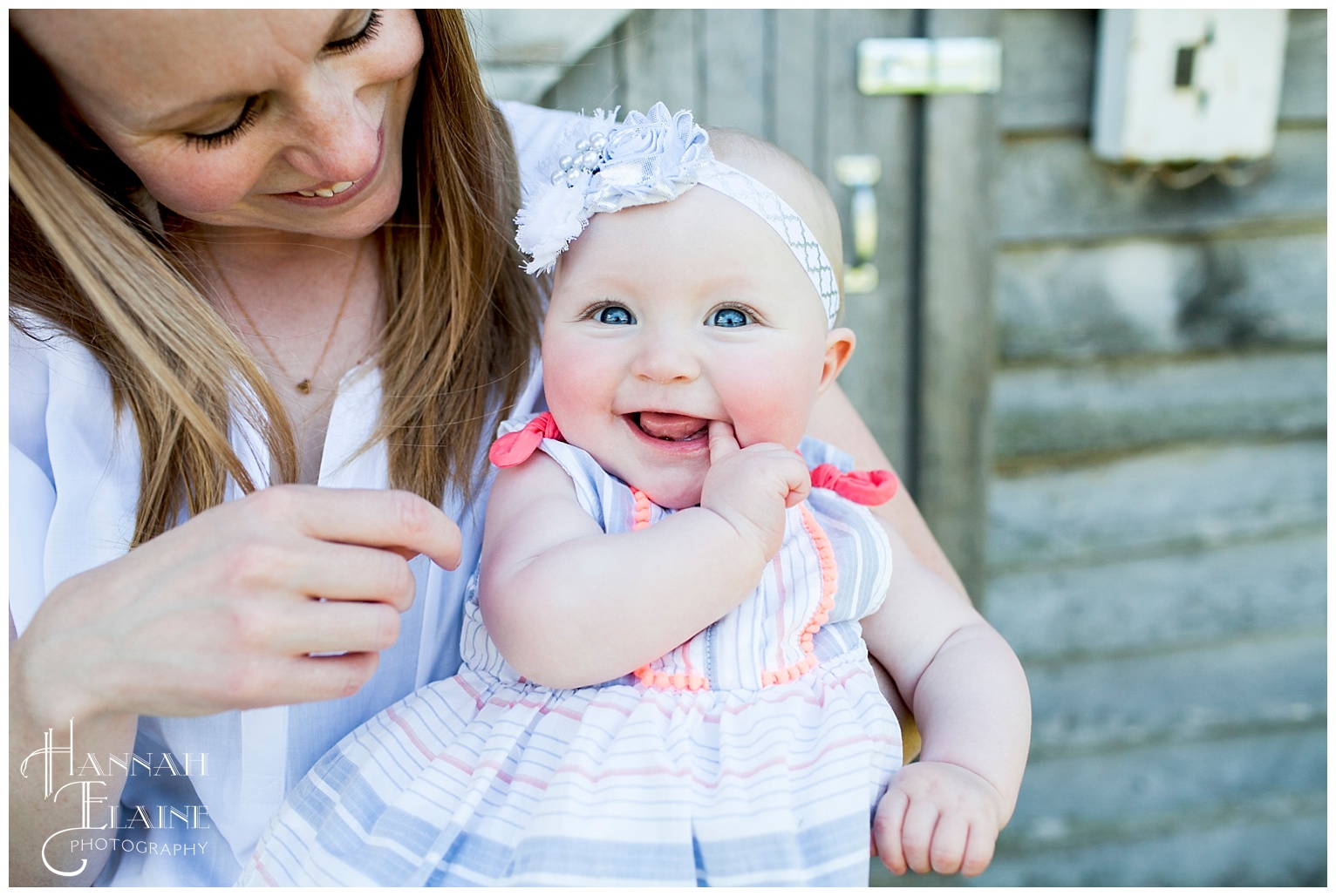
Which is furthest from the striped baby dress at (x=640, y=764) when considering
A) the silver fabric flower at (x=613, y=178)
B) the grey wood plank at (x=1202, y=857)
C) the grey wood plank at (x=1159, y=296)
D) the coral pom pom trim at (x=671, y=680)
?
the grey wood plank at (x=1202, y=857)

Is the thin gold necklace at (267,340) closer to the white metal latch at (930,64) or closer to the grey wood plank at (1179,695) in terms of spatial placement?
the white metal latch at (930,64)

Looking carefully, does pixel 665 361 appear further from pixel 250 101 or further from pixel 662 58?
pixel 662 58

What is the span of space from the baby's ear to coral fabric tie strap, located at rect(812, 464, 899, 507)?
0.38 feet

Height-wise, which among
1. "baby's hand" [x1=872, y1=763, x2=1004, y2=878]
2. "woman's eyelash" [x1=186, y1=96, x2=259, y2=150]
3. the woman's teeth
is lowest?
"baby's hand" [x1=872, y1=763, x2=1004, y2=878]

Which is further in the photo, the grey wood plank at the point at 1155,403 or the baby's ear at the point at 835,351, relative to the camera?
the grey wood plank at the point at 1155,403

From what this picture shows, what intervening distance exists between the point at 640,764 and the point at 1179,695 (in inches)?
81.7

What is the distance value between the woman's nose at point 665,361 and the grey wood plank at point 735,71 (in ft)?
3.60

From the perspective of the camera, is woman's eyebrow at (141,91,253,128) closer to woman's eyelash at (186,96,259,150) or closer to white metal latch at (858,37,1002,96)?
woman's eyelash at (186,96,259,150)

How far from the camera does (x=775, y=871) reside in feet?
2.97

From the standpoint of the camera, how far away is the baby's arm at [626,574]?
0.94 metres

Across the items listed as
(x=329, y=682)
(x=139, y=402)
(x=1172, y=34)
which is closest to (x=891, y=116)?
(x=1172, y=34)

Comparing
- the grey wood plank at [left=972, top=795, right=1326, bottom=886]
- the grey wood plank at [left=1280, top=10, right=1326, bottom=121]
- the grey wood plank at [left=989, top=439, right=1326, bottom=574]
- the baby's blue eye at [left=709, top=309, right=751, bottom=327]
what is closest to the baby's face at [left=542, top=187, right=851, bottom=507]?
the baby's blue eye at [left=709, top=309, right=751, bottom=327]

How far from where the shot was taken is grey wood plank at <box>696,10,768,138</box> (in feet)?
6.57

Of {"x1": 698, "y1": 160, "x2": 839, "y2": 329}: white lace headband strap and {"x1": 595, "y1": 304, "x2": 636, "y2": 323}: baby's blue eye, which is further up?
{"x1": 698, "y1": 160, "x2": 839, "y2": 329}: white lace headband strap
